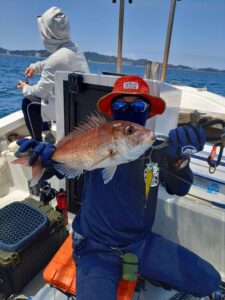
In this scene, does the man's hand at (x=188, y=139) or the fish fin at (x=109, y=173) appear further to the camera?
the man's hand at (x=188, y=139)

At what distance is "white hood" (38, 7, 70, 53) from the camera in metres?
3.04

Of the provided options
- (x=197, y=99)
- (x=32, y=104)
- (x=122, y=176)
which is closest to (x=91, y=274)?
(x=122, y=176)

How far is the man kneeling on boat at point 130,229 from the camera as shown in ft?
5.51

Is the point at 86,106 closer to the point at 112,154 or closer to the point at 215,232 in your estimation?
the point at 112,154

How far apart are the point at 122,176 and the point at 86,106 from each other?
0.84 meters

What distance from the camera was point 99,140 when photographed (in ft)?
4.15

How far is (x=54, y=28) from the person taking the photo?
9.99 ft

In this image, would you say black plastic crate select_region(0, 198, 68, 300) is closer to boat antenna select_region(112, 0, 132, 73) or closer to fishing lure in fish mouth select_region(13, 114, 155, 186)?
fishing lure in fish mouth select_region(13, 114, 155, 186)

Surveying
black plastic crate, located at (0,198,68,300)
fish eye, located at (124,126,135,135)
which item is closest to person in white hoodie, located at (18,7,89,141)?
black plastic crate, located at (0,198,68,300)

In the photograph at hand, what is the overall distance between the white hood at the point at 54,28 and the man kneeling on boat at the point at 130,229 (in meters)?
1.81

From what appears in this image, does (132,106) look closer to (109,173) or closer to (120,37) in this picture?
(109,173)

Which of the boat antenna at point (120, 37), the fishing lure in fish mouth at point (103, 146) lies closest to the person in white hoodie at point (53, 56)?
the boat antenna at point (120, 37)

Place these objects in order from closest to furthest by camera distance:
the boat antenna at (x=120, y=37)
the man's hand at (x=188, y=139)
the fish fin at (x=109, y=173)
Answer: the fish fin at (x=109, y=173), the man's hand at (x=188, y=139), the boat antenna at (x=120, y=37)

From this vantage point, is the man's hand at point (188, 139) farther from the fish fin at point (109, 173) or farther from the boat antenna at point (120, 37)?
the boat antenna at point (120, 37)
